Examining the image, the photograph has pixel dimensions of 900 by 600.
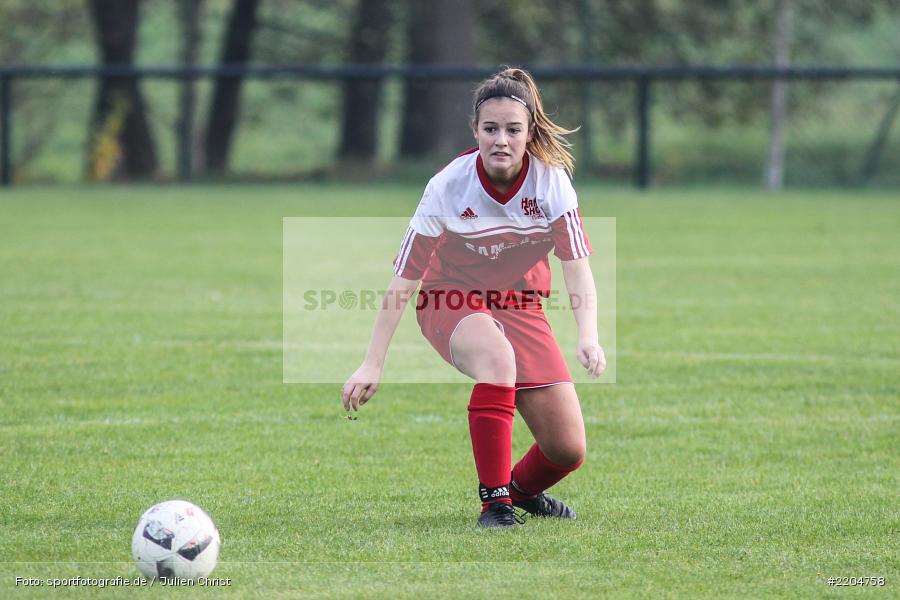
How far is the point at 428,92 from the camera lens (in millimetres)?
22469

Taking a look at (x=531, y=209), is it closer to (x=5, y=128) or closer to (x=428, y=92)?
(x=5, y=128)

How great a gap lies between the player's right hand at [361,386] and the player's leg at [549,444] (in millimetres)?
578

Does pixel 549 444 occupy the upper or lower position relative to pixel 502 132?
lower

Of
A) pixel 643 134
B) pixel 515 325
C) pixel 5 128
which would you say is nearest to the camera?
pixel 515 325

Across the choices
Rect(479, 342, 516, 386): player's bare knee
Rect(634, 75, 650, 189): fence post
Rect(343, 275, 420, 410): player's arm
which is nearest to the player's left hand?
Rect(479, 342, 516, 386): player's bare knee

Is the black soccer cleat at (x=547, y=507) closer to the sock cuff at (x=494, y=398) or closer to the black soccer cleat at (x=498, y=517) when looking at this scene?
the black soccer cleat at (x=498, y=517)

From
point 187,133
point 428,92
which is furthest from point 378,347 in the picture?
point 187,133

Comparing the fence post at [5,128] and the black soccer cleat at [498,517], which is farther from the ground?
the fence post at [5,128]

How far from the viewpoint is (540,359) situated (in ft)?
15.1

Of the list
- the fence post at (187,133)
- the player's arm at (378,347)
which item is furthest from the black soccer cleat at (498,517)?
the fence post at (187,133)

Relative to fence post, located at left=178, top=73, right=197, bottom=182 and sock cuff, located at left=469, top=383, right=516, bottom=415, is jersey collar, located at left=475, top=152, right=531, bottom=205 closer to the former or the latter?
sock cuff, located at left=469, top=383, right=516, bottom=415

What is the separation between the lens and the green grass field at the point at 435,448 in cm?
402

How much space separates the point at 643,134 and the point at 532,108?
1574 cm

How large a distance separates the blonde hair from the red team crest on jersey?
151mm
